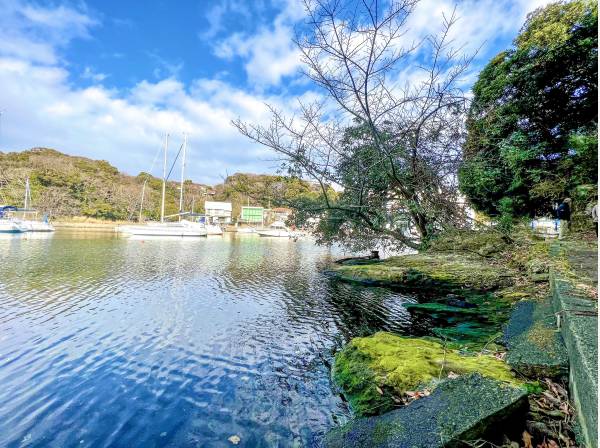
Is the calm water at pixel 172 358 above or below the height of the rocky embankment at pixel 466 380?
below

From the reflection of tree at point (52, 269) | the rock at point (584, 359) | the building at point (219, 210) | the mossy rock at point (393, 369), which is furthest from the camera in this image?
the building at point (219, 210)

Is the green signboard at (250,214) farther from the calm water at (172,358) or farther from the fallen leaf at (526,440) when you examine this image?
the fallen leaf at (526,440)

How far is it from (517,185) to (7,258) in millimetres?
20129

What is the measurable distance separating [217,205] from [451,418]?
5376 centimetres

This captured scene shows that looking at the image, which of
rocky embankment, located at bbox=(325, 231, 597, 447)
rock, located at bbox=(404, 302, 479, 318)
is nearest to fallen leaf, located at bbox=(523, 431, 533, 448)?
rocky embankment, located at bbox=(325, 231, 597, 447)

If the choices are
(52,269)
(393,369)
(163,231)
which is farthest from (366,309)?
(163,231)

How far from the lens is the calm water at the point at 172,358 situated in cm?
327

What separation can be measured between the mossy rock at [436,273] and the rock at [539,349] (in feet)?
15.5

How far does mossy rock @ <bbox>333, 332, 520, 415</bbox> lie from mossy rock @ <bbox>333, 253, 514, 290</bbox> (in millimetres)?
5107

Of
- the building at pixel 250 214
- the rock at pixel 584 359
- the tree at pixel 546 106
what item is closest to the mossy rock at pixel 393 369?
the rock at pixel 584 359

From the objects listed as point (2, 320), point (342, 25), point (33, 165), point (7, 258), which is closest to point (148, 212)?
point (33, 165)

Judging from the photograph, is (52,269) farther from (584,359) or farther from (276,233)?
(276,233)

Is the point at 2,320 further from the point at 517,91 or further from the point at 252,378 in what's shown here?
the point at 517,91

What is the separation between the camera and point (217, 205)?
5397 cm
